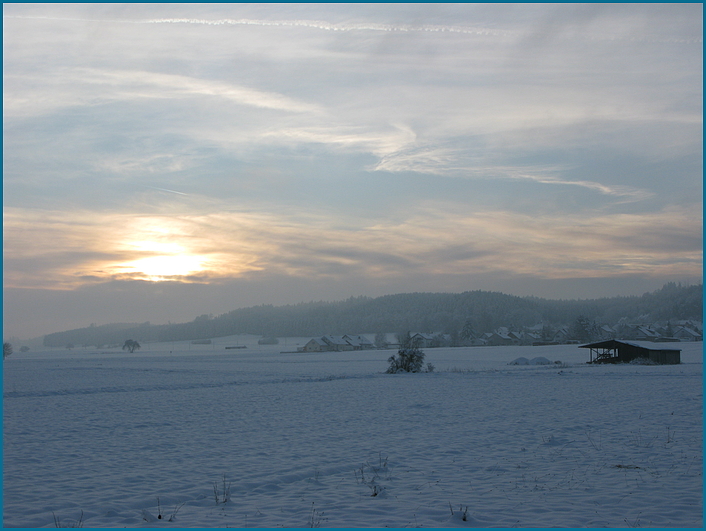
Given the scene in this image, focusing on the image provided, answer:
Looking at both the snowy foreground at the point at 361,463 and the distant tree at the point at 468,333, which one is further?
Answer: the distant tree at the point at 468,333

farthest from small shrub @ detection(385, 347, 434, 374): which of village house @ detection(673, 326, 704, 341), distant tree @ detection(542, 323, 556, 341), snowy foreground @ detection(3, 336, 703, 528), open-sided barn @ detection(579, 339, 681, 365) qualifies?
village house @ detection(673, 326, 704, 341)

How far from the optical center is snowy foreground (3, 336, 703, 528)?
989 centimetres

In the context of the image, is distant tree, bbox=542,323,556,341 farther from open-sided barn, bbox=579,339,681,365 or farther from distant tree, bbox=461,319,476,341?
open-sided barn, bbox=579,339,681,365

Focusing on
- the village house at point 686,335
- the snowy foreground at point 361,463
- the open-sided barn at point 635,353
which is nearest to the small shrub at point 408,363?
the open-sided barn at point 635,353

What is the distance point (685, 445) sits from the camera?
48.8ft

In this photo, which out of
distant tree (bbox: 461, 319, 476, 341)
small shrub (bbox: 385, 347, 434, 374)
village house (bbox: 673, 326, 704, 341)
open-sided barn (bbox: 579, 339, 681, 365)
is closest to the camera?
small shrub (bbox: 385, 347, 434, 374)

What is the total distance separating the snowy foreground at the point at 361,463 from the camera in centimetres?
989

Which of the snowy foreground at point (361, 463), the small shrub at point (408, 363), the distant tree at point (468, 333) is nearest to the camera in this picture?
the snowy foreground at point (361, 463)

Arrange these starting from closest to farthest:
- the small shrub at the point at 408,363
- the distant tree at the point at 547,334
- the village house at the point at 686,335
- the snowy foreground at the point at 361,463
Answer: the snowy foreground at the point at 361,463 → the small shrub at the point at 408,363 → the village house at the point at 686,335 → the distant tree at the point at 547,334

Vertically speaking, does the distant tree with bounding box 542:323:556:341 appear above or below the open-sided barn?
Answer: below

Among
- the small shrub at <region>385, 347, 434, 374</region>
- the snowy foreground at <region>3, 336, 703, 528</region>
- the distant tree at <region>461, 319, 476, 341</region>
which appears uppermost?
the snowy foreground at <region>3, 336, 703, 528</region>

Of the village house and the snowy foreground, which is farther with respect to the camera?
the village house

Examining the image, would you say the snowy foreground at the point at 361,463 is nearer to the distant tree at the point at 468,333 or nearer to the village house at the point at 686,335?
the village house at the point at 686,335

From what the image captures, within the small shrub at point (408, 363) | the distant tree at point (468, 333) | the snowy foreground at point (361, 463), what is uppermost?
the snowy foreground at point (361, 463)
